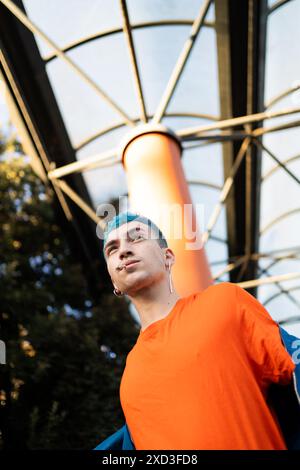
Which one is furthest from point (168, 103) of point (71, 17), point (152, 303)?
point (152, 303)

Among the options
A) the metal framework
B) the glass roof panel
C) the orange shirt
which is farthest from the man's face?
the glass roof panel

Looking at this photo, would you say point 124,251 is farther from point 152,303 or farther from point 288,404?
point 288,404

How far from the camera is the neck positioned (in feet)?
8.21

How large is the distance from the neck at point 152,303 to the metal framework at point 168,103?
11.8 ft

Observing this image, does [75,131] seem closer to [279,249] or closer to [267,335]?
[279,249]

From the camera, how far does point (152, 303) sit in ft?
8.26

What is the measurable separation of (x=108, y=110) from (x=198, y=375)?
7.01 m

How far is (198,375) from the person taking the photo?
2.04 meters

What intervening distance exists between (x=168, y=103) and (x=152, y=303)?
4.23 meters

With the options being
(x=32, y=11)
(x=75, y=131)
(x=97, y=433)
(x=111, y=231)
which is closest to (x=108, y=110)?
(x=75, y=131)

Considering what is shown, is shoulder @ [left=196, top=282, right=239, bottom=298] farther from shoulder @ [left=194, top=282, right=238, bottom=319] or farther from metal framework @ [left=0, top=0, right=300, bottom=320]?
metal framework @ [left=0, top=0, right=300, bottom=320]

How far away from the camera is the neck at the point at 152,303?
2.50 metres

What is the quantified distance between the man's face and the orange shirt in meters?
→ 0.26

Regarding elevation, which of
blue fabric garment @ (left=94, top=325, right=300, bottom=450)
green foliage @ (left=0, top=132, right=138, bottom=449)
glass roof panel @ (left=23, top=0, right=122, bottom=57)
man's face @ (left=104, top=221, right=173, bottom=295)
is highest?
glass roof panel @ (left=23, top=0, right=122, bottom=57)
